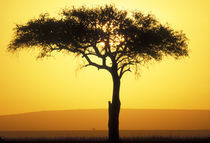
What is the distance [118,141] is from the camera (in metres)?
34.9

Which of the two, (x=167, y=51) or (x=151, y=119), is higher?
(x=167, y=51)

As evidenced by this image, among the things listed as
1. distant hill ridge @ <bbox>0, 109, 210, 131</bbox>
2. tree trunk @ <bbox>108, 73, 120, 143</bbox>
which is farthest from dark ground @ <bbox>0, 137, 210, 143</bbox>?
distant hill ridge @ <bbox>0, 109, 210, 131</bbox>

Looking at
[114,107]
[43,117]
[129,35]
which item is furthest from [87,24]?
[43,117]

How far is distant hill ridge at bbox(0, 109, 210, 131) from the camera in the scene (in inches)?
4599

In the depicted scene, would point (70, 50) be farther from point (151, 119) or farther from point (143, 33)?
point (151, 119)

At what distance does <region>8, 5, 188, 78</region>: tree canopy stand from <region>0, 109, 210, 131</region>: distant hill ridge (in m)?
72.2

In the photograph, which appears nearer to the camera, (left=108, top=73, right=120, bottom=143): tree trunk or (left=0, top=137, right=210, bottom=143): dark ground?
(left=0, top=137, right=210, bottom=143): dark ground

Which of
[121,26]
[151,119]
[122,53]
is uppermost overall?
[121,26]

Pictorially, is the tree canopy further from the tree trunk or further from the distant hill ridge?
the distant hill ridge

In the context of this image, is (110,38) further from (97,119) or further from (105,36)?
(97,119)

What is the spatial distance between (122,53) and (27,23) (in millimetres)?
8914

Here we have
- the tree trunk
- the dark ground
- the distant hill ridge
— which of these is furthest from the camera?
the distant hill ridge

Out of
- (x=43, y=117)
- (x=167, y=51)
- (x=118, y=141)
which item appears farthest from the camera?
(x=43, y=117)

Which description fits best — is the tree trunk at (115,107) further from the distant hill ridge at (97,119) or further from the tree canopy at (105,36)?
the distant hill ridge at (97,119)
